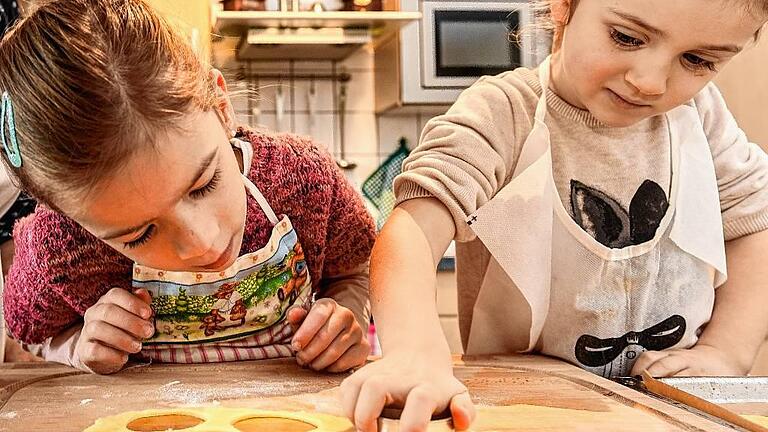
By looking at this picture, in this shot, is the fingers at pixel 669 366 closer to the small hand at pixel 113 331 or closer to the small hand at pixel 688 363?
the small hand at pixel 688 363

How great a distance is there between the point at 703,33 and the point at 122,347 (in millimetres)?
661

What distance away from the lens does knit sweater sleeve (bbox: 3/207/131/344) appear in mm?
948

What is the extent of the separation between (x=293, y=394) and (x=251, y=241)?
23 cm

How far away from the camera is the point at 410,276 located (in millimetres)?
851

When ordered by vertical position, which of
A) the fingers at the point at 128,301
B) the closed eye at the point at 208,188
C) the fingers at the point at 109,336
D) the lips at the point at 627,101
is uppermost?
the lips at the point at 627,101

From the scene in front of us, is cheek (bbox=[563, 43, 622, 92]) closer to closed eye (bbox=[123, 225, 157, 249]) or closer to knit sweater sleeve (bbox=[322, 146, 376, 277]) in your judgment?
knit sweater sleeve (bbox=[322, 146, 376, 277])

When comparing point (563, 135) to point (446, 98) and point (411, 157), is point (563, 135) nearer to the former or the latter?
point (411, 157)

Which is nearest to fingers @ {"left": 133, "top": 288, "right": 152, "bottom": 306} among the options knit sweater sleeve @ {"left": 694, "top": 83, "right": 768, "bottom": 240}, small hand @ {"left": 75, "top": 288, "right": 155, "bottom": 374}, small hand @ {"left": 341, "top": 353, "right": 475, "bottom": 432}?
small hand @ {"left": 75, "top": 288, "right": 155, "bottom": 374}

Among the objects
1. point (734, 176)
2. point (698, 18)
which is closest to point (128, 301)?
point (698, 18)

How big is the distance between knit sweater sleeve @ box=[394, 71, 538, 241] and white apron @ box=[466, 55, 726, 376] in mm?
21

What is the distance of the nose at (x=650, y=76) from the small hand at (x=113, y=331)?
558mm

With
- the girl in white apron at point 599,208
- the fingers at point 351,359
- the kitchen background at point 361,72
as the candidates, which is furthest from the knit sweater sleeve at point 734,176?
the kitchen background at point 361,72

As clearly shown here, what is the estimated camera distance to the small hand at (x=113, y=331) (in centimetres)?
92

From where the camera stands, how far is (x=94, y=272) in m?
0.96
